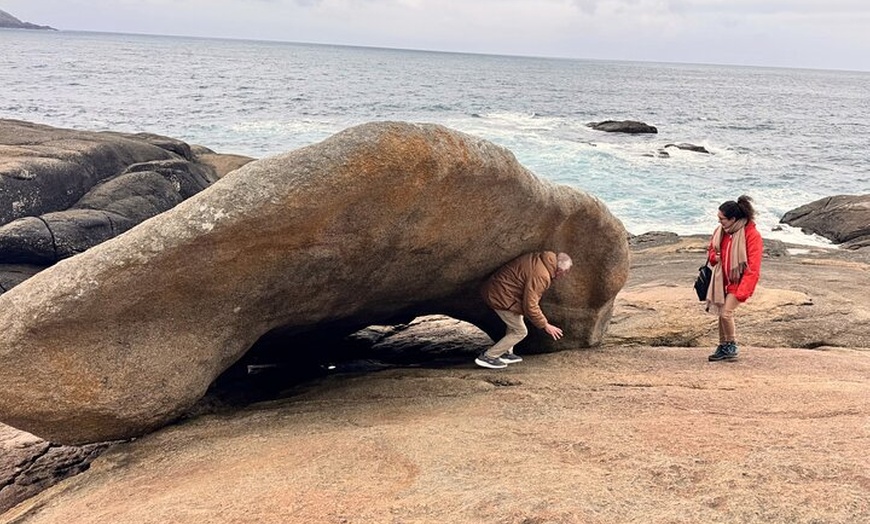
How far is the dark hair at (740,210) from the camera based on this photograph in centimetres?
667

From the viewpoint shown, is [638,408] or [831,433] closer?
[831,433]

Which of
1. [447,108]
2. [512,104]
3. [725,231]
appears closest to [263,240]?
[725,231]

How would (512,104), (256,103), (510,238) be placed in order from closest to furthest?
1. (510,238)
2. (256,103)
3. (512,104)

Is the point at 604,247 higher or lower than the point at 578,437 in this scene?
higher

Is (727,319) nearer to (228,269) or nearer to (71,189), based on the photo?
(228,269)

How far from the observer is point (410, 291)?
22.2 ft

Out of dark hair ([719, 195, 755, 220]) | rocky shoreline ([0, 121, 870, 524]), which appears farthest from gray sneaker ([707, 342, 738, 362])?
dark hair ([719, 195, 755, 220])

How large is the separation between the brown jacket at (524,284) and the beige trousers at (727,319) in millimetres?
2014

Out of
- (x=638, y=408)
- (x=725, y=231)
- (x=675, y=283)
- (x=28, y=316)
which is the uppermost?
(x=725, y=231)

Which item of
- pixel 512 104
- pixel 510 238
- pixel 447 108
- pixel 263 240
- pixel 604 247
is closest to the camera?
pixel 263 240

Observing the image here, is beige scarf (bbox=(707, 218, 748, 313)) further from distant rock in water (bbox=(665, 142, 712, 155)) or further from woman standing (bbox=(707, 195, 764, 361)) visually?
distant rock in water (bbox=(665, 142, 712, 155))

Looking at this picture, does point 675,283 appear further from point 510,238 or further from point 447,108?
point 447,108

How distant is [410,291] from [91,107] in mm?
48231

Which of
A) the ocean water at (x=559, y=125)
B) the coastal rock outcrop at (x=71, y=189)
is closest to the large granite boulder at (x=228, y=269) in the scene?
the coastal rock outcrop at (x=71, y=189)
